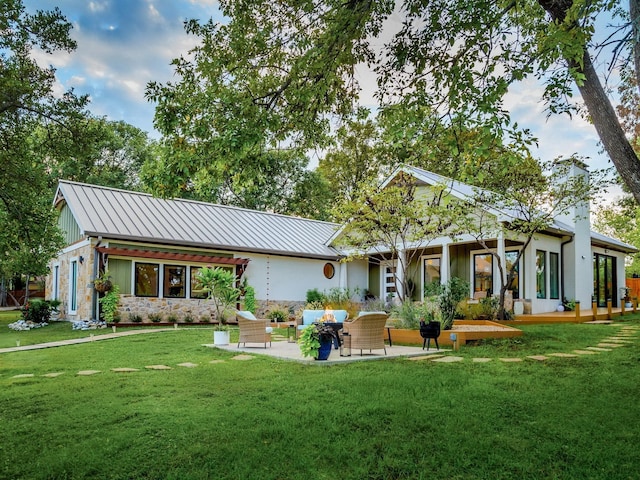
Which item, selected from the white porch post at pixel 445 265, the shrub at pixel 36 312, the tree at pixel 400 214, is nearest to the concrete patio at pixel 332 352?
the tree at pixel 400 214

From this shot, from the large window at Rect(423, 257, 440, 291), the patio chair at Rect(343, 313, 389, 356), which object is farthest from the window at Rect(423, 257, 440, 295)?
the patio chair at Rect(343, 313, 389, 356)

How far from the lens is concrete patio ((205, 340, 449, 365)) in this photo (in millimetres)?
8334

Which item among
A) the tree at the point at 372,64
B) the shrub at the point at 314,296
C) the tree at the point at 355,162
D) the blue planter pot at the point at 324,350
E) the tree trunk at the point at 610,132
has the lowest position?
the blue planter pot at the point at 324,350

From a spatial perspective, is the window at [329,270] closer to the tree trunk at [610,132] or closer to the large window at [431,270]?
the large window at [431,270]

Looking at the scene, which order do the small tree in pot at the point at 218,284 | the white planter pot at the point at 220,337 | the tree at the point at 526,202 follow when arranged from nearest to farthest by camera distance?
Answer: the white planter pot at the point at 220,337, the small tree in pot at the point at 218,284, the tree at the point at 526,202

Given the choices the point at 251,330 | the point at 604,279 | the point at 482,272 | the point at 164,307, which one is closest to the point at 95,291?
the point at 164,307

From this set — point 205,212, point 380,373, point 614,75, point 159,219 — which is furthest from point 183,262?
point 614,75

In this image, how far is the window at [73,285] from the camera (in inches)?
663

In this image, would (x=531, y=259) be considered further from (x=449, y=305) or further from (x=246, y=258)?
(x=246, y=258)

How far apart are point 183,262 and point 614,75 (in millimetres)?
14194

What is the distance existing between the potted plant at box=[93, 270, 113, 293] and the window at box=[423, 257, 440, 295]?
11468 mm

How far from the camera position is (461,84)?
5000 millimetres

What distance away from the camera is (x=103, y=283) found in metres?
14.8

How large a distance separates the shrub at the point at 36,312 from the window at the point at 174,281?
4.31m
